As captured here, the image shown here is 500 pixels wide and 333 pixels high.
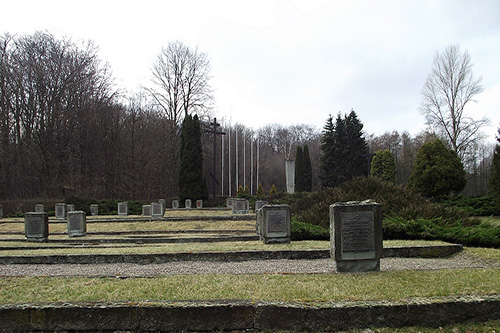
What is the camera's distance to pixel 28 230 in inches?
530

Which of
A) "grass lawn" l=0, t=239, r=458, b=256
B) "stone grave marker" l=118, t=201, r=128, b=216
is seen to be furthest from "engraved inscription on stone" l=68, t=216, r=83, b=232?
"stone grave marker" l=118, t=201, r=128, b=216

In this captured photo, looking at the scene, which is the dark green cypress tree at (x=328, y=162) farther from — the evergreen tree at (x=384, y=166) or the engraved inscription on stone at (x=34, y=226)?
the engraved inscription on stone at (x=34, y=226)

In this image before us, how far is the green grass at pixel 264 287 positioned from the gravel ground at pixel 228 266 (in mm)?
1066

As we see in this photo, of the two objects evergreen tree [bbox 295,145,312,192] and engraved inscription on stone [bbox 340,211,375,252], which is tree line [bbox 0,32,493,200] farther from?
engraved inscription on stone [bbox 340,211,375,252]

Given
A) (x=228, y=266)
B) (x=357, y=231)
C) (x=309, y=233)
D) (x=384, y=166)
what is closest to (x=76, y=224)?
(x=309, y=233)

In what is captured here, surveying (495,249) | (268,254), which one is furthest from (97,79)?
(495,249)

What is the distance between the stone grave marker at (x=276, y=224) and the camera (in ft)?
34.5

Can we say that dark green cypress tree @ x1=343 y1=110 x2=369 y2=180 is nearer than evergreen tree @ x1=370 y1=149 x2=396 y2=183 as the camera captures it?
No

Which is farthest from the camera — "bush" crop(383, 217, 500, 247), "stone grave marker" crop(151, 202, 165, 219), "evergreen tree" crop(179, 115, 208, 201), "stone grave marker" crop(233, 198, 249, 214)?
"evergreen tree" crop(179, 115, 208, 201)

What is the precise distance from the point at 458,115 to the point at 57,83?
39.3m

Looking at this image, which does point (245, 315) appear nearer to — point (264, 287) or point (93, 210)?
point (264, 287)

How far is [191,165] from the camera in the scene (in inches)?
1460

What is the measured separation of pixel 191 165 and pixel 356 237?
32.0 metres

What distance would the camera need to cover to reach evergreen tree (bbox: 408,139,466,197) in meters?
25.1
